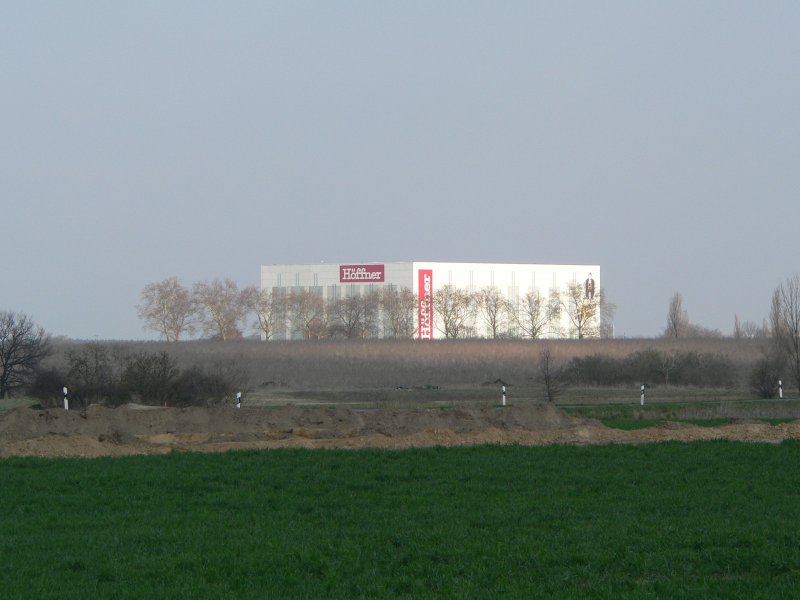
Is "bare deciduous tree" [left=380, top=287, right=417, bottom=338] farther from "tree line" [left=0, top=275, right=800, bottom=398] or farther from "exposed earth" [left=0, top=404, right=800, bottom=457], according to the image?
"exposed earth" [left=0, top=404, right=800, bottom=457]

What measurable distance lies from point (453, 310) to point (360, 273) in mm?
12790

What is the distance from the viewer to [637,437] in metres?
22.7

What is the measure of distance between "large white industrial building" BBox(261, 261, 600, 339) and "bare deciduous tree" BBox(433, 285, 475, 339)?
42 cm

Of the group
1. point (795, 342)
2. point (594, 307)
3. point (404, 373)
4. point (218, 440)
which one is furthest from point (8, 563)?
point (594, 307)

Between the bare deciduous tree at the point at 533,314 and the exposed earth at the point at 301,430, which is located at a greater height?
→ the bare deciduous tree at the point at 533,314

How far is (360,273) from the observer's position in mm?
98375

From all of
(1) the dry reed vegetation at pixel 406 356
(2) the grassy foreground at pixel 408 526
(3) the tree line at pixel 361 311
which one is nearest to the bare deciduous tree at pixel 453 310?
(3) the tree line at pixel 361 311

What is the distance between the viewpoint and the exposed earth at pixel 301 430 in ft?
71.8

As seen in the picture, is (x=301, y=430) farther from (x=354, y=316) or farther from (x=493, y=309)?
(x=493, y=309)

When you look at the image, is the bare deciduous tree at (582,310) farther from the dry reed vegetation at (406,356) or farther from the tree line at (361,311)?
the dry reed vegetation at (406,356)

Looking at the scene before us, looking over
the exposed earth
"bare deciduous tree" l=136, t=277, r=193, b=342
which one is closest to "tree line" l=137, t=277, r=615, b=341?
"bare deciduous tree" l=136, t=277, r=193, b=342

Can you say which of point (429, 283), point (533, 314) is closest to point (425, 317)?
point (429, 283)

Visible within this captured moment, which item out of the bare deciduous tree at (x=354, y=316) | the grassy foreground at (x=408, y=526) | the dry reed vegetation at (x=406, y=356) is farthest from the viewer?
the bare deciduous tree at (x=354, y=316)

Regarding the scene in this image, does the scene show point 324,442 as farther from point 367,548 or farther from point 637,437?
point 367,548
